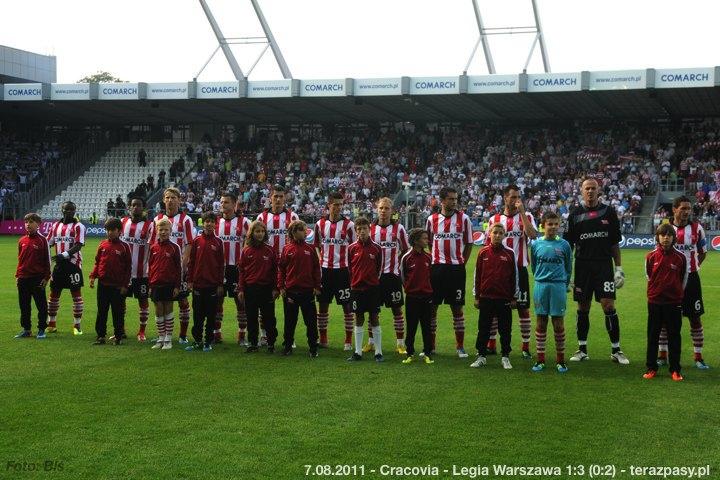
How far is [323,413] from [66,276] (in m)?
6.80

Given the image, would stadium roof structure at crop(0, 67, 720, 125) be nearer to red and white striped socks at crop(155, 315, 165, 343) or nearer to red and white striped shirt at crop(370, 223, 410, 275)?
red and white striped shirt at crop(370, 223, 410, 275)

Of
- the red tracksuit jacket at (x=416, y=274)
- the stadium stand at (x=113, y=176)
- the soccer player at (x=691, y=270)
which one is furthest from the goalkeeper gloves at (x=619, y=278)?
the stadium stand at (x=113, y=176)

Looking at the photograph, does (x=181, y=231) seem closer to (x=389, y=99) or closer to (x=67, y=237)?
(x=67, y=237)

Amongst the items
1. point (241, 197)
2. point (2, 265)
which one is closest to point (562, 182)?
point (241, 197)

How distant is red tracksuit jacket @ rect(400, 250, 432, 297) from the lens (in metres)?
10.4

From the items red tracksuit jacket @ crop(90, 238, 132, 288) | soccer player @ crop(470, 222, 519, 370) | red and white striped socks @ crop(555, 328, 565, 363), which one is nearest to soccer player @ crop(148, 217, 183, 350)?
red tracksuit jacket @ crop(90, 238, 132, 288)

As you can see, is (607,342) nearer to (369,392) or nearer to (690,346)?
(690,346)

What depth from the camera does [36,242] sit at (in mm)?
12406

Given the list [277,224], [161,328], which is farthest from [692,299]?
[161,328]

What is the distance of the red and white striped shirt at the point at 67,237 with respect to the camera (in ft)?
42.8

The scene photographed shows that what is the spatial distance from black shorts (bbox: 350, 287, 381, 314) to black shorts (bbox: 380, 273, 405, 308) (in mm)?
467

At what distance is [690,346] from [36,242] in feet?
29.3

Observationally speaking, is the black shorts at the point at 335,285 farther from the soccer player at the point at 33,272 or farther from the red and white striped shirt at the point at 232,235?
the soccer player at the point at 33,272

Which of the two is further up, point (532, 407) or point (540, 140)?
point (540, 140)
